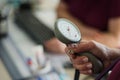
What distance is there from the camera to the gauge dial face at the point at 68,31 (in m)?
0.69

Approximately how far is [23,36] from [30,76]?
37 cm

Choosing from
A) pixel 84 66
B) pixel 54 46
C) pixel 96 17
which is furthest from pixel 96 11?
pixel 84 66

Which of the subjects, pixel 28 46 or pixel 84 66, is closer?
pixel 84 66

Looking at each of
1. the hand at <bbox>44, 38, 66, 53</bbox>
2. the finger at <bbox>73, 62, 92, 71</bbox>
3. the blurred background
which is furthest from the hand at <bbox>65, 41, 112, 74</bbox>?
the hand at <bbox>44, 38, 66, 53</bbox>

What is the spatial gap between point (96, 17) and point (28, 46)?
17.3 inches

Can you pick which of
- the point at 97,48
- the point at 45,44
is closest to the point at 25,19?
the point at 45,44

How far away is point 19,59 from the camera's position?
3.93ft

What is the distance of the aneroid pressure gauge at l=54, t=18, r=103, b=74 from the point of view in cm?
69

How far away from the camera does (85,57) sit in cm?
72

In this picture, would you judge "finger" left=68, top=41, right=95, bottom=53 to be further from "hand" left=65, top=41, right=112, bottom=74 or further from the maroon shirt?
the maroon shirt

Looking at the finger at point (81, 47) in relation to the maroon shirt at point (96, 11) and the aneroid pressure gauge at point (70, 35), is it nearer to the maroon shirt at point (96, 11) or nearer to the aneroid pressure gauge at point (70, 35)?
the aneroid pressure gauge at point (70, 35)

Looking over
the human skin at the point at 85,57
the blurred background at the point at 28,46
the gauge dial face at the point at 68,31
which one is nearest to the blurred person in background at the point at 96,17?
the blurred background at the point at 28,46

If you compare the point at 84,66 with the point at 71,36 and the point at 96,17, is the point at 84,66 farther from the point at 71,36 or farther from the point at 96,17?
the point at 96,17

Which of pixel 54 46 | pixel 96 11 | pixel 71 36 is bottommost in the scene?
pixel 54 46
